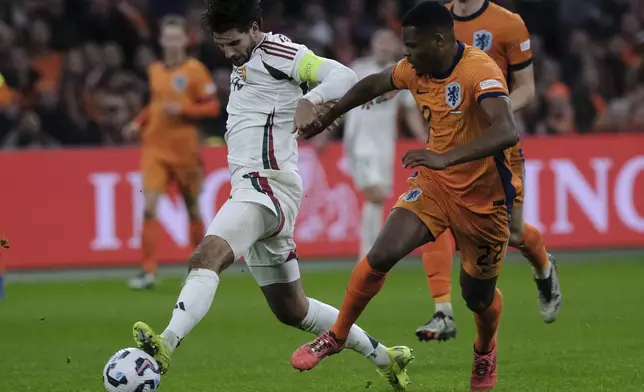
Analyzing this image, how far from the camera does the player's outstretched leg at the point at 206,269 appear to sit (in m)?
6.07

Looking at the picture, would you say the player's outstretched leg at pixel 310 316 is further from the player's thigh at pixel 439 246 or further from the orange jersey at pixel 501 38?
the orange jersey at pixel 501 38

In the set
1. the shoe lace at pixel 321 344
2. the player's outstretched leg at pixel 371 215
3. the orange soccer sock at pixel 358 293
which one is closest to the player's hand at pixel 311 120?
the orange soccer sock at pixel 358 293

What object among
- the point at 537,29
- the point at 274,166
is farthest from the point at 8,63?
the point at 274,166

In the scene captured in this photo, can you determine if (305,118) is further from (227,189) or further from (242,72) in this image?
(227,189)

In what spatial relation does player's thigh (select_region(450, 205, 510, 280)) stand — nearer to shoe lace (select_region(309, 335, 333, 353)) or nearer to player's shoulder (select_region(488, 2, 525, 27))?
shoe lace (select_region(309, 335, 333, 353))

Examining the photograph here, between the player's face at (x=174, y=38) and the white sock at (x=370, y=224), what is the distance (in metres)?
2.71

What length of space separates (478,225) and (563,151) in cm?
965

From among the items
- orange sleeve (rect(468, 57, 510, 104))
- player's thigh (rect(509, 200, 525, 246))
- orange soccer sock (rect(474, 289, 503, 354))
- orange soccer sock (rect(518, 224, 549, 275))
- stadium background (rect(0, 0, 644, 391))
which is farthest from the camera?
stadium background (rect(0, 0, 644, 391))

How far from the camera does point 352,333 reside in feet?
23.2

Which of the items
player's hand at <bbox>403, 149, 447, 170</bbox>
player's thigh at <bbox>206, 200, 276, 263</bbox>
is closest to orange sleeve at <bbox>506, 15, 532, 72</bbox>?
player's thigh at <bbox>206, 200, 276, 263</bbox>

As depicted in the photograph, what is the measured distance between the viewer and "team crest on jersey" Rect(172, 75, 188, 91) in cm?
1398

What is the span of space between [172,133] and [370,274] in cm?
745

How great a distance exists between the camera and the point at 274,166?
23.1 ft

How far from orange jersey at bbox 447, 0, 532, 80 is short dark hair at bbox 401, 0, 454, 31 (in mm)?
1954
